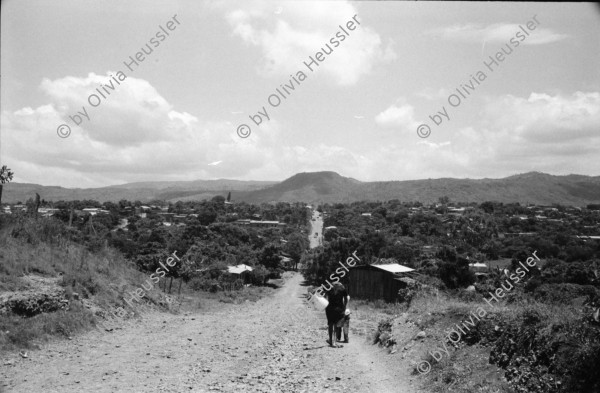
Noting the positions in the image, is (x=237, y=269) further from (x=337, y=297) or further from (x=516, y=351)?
(x=516, y=351)

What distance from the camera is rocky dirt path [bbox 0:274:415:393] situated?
287 inches

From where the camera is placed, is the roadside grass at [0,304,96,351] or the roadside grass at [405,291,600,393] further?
the roadside grass at [0,304,96,351]

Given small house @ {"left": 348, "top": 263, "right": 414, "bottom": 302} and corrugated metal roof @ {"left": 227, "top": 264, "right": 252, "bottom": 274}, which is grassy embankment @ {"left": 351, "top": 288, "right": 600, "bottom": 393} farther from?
corrugated metal roof @ {"left": 227, "top": 264, "right": 252, "bottom": 274}

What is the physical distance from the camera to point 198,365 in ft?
28.3

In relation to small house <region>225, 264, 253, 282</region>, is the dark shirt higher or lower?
higher

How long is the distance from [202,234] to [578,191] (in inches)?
7126

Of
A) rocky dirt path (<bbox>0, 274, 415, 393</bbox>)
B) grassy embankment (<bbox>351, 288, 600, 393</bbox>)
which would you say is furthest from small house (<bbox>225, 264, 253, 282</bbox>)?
grassy embankment (<bbox>351, 288, 600, 393</bbox>)

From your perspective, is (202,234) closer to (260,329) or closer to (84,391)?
(260,329)

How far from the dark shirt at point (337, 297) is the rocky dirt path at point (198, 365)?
3.57ft

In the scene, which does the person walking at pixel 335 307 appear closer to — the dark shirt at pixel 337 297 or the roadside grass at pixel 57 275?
the dark shirt at pixel 337 297

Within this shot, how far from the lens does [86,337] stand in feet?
35.1

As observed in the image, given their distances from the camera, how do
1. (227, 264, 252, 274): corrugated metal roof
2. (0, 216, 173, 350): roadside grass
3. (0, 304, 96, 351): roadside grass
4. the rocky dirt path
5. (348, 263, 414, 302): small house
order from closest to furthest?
the rocky dirt path < (0, 304, 96, 351): roadside grass < (0, 216, 173, 350): roadside grass < (348, 263, 414, 302): small house < (227, 264, 252, 274): corrugated metal roof

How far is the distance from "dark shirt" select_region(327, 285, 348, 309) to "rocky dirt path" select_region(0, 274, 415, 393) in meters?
1.09

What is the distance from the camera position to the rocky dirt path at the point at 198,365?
7.28 metres
